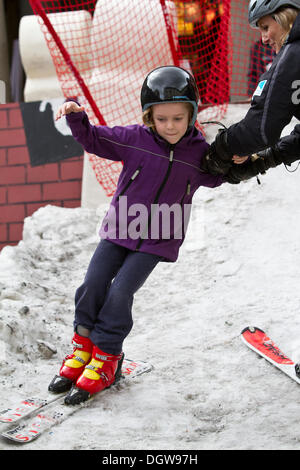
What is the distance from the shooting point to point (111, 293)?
2.41 m

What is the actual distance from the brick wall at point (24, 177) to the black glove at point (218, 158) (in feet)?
9.69

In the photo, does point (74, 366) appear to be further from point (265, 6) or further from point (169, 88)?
point (265, 6)

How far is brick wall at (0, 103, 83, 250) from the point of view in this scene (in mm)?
5258

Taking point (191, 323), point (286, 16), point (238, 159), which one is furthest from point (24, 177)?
point (286, 16)

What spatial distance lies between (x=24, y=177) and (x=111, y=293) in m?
3.17

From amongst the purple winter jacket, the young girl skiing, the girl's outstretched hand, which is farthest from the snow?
the girl's outstretched hand

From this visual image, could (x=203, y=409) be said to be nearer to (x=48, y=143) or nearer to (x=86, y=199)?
(x=86, y=199)

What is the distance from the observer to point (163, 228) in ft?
8.10

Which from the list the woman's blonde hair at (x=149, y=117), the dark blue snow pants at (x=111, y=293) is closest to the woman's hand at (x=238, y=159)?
the woman's blonde hair at (x=149, y=117)

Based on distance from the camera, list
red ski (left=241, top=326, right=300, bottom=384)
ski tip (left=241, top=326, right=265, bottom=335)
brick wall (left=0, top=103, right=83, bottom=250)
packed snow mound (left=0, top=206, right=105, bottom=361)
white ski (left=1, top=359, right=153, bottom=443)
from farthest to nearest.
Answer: brick wall (left=0, top=103, right=83, bottom=250)
ski tip (left=241, top=326, right=265, bottom=335)
packed snow mound (left=0, top=206, right=105, bottom=361)
red ski (left=241, top=326, right=300, bottom=384)
white ski (left=1, top=359, right=153, bottom=443)

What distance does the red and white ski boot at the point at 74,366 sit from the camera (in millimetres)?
2454

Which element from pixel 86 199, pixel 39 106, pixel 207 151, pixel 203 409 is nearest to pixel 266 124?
pixel 207 151

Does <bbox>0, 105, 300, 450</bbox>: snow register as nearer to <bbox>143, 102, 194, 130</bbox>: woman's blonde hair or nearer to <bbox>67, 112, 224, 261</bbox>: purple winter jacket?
<bbox>67, 112, 224, 261</bbox>: purple winter jacket

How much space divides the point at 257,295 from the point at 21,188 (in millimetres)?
2774
